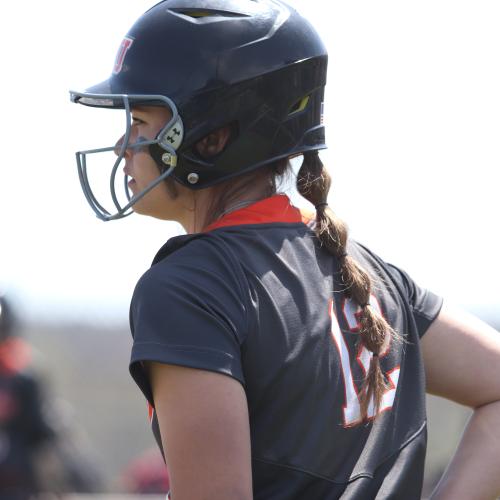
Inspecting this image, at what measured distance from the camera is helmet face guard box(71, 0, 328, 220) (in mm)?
2510

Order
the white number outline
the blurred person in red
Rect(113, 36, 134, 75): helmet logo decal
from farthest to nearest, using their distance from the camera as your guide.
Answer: the blurred person in red < Rect(113, 36, 134, 75): helmet logo decal < the white number outline

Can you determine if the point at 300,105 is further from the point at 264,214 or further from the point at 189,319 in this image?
the point at 189,319

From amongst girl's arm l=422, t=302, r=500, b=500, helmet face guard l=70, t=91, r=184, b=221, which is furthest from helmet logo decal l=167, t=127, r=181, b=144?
girl's arm l=422, t=302, r=500, b=500

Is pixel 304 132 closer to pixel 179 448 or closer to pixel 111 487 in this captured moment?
pixel 179 448

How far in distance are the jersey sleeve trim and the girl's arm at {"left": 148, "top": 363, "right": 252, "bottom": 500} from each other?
0.01 metres

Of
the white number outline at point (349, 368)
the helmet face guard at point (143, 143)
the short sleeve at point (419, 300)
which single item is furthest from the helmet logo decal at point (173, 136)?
the short sleeve at point (419, 300)

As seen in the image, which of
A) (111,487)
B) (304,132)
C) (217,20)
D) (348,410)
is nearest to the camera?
(348,410)

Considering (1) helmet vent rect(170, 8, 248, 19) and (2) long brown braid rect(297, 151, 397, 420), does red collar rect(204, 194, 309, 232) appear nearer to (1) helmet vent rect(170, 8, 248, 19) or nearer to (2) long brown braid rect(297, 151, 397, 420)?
(2) long brown braid rect(297, 151, 397, 420)

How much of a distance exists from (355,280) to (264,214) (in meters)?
0.25

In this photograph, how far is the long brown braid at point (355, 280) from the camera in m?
2.40

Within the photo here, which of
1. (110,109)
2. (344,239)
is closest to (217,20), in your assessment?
(110,109)

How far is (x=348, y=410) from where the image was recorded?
2357mm

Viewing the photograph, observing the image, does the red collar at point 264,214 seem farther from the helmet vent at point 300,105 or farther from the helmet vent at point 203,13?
the helmet vent at point 203,13

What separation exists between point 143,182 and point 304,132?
427 mm
